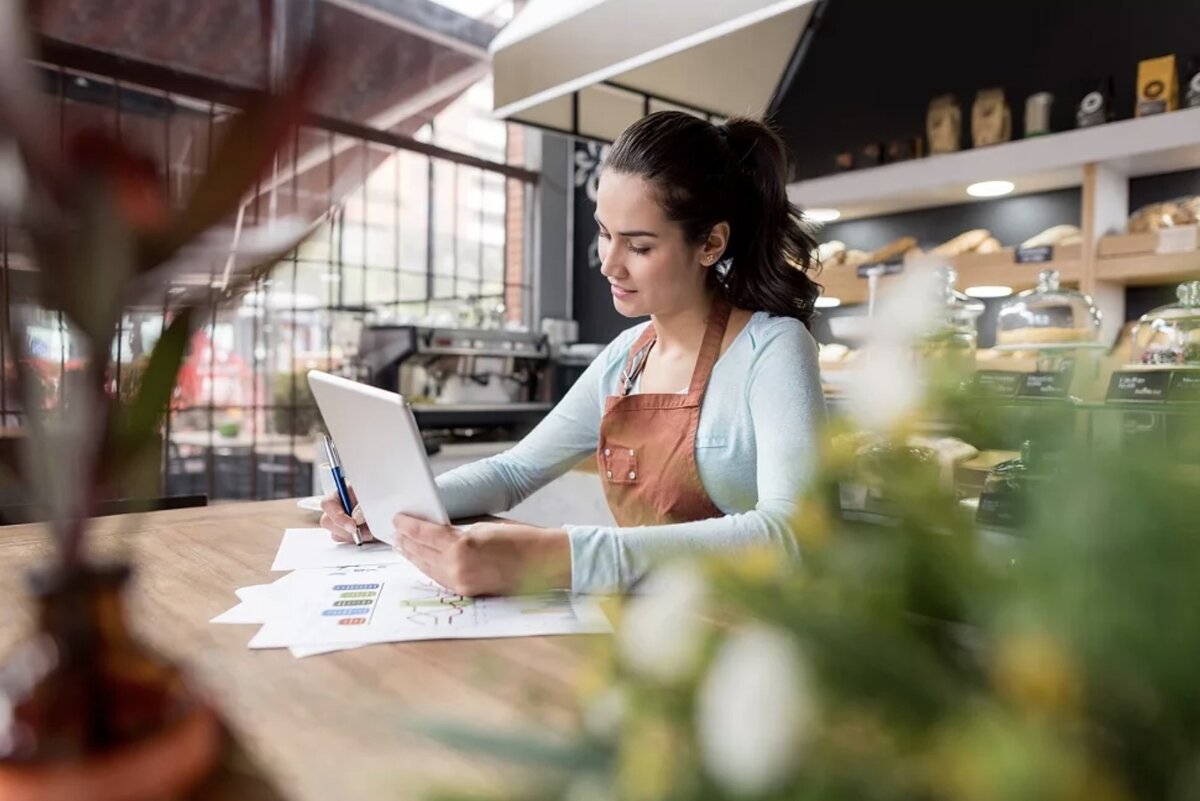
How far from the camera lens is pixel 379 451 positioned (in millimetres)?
1012

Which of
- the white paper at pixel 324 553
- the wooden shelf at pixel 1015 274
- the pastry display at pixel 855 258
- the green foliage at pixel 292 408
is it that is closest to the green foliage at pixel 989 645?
the white paper at pixel 324 553

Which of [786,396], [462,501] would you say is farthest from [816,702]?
[462,501]

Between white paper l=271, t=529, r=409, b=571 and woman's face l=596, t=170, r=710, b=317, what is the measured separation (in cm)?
57

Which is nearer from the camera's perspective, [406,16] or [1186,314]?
[1186,314]

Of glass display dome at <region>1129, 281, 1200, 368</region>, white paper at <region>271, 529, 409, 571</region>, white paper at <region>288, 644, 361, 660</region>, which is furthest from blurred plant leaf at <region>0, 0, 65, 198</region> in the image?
glass display dome at <region>1129, 281, 1200, 368</region>

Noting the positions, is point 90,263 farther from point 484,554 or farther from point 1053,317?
point 1053,317

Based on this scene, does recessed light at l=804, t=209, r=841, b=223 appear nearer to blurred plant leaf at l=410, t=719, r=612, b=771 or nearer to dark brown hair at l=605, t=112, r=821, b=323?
dark brown hair at l=605, t=112, r=821, b=323

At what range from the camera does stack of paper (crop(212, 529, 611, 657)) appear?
0.81m

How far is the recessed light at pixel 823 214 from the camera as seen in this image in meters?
3.76

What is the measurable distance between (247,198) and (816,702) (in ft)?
1.06

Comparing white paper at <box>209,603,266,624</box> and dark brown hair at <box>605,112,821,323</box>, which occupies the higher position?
dark brown hair at <box>605,112,821,323</box>

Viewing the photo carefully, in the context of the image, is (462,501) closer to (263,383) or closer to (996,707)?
(996,707)

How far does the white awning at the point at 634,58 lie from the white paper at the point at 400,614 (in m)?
1.14

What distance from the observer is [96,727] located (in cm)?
41
